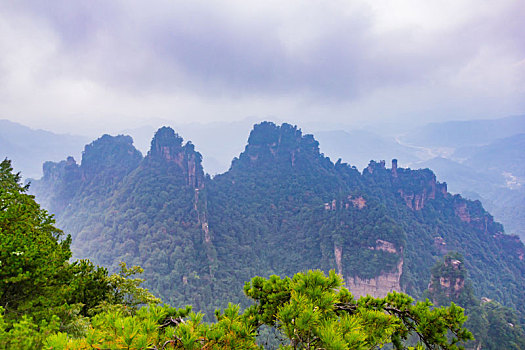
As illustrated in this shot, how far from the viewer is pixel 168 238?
3847 cm

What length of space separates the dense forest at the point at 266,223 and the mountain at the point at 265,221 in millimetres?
208

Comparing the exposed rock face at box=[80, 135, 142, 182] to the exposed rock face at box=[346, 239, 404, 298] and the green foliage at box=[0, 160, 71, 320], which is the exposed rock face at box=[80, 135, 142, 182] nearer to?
the exposed rock face at box=[346, 239, 404, 298]

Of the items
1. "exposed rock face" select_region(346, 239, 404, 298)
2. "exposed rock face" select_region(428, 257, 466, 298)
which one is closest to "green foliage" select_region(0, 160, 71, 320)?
"exposed rock face" select_region(428, 257, 466, 298)

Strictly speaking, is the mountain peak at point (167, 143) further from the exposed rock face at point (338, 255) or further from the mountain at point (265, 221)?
the exposed rock face at point (338, 255)

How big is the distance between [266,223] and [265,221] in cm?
46

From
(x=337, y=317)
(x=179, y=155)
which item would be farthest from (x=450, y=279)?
(x=179, y=155)

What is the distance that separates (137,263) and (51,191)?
4403 cm

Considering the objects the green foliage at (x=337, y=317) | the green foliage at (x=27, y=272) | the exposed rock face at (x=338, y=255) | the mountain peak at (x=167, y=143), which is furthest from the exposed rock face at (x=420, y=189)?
the green foliage at (x=27, y=272)

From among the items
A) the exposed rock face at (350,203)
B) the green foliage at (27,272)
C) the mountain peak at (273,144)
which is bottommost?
the exposed rock face at (350,203)

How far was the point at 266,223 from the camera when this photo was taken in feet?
163

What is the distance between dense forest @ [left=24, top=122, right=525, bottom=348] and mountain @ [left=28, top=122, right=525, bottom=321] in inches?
8.2

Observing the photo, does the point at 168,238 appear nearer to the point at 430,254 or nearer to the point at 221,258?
the point at 221,258

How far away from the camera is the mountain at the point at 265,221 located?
35.1 meters

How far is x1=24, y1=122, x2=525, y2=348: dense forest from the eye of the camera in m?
34.8
